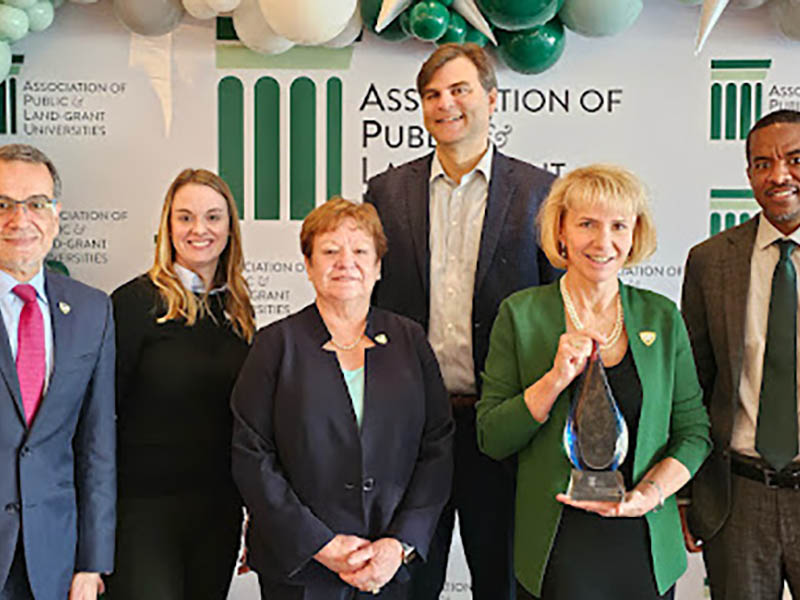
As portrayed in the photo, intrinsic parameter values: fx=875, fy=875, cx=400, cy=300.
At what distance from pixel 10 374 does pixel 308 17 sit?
1.69 metres

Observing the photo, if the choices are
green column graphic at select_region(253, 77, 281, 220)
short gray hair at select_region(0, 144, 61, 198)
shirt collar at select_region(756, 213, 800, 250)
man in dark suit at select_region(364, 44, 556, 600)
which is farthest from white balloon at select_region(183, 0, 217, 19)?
shirt collar at select_region(756, 213, 800, 250)

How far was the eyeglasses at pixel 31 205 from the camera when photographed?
6.52ft

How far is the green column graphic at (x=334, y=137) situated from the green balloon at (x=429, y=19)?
21.0 inches

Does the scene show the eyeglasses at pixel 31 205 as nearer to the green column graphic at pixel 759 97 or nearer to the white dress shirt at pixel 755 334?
the white dress shirt at pixel 755 334

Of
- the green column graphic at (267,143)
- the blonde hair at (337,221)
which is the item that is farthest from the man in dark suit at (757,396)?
the green column graphic at (267,143)

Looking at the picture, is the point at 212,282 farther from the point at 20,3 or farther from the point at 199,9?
the point at 20,3

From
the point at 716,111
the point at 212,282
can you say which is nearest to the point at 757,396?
the point at 212,282

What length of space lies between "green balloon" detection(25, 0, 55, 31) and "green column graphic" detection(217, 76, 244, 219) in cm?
68

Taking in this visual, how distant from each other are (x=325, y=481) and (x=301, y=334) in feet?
1.17

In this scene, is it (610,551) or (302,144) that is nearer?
(610,551)

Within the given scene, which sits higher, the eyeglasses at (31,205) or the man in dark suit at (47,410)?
the eyeglasses at (31,205)

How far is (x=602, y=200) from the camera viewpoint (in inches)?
76.0

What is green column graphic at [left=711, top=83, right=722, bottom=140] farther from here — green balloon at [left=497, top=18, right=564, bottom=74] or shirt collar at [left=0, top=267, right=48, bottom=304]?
shirt collar at [left=0, top=267, right=48, bottom=304]

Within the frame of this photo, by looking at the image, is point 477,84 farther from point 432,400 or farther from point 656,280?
point 656,280
